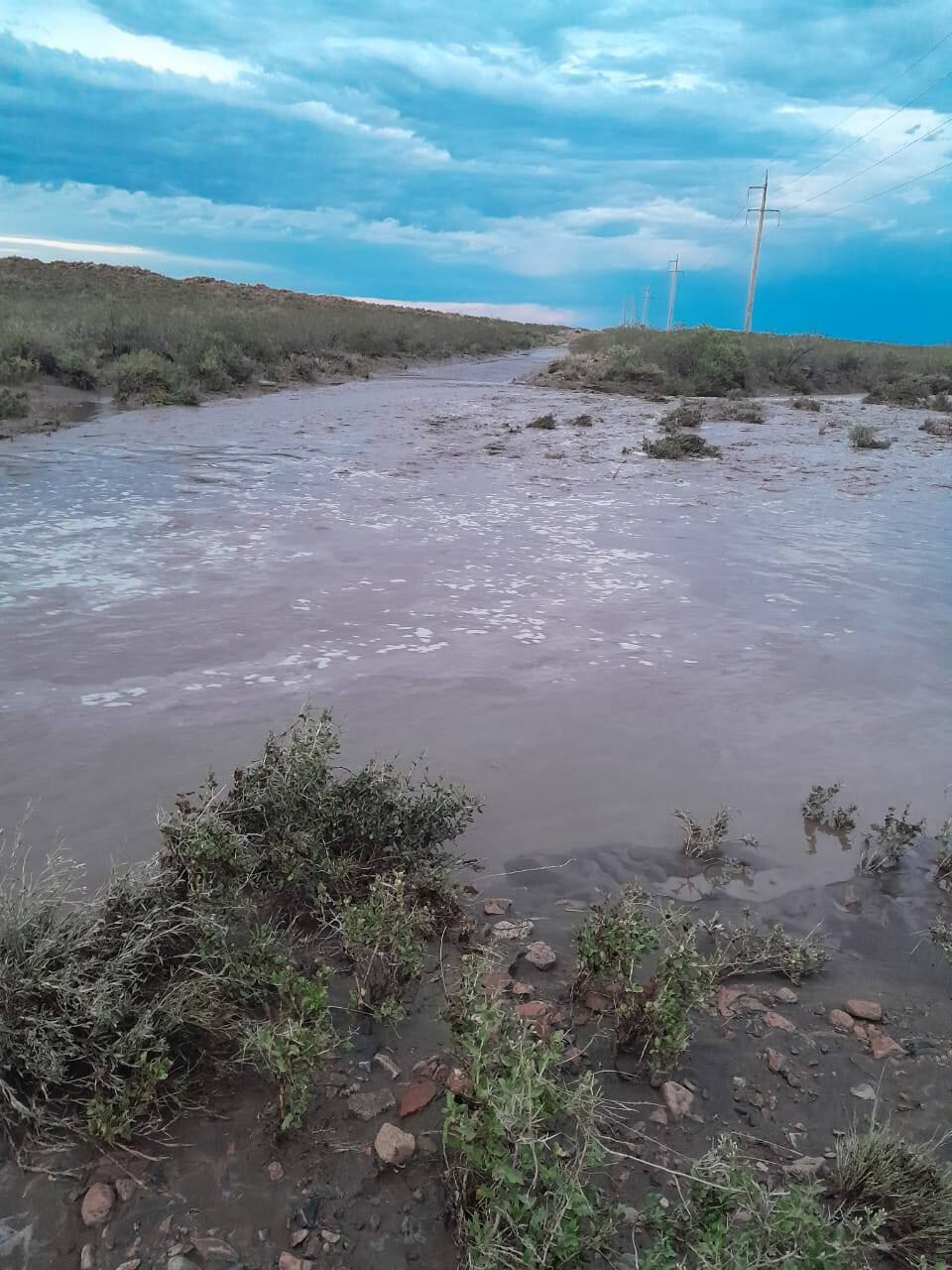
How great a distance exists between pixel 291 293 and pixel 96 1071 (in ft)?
226

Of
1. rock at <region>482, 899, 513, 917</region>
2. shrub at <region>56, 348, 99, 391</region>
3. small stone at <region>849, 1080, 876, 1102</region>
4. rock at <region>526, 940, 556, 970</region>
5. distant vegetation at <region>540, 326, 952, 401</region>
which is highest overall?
distant vegetation at <region>540, 326, 952, 401</region>

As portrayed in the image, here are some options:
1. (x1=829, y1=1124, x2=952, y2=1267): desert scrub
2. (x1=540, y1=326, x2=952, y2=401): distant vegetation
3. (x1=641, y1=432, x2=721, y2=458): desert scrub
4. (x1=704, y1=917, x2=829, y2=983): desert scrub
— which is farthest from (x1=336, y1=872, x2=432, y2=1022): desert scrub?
(x1=540, y1=326, x2=952, y2=401): distant vegetation

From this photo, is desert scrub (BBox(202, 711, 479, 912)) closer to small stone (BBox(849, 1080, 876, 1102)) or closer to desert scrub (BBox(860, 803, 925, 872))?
small stone (BBox(849, 1080, 876, 1102))

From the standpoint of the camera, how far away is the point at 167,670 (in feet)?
16.6

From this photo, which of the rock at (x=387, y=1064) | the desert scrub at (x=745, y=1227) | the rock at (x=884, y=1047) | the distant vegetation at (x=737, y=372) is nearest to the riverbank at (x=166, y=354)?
the distant vegetation at (x=737, y=372)

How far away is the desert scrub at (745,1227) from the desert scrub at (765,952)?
86 cm

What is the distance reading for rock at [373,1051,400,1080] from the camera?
2.49m

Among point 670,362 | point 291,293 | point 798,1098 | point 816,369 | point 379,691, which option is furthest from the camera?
point 291,293

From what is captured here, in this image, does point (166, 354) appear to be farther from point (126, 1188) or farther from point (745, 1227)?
point (745, 1227)

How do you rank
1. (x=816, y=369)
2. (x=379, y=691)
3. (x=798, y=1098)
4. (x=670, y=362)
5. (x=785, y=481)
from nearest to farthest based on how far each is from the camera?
(x=798, y=1098) < (x=379, y=691) < (x=785, y=481) < (x=670, y=362) < (x=816, y=369)

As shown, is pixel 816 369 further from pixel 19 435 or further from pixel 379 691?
pixel 379 691

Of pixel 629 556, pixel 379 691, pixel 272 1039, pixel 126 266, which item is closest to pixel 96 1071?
pixel 272 1039

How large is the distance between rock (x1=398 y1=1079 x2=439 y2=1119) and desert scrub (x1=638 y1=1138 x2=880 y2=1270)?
642mm

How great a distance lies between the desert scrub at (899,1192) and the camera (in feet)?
6.56
